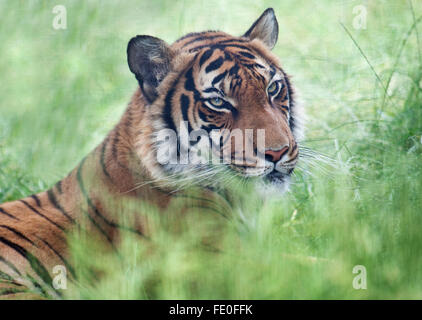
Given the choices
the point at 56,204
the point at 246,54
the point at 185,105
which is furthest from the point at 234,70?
the point at 56,204

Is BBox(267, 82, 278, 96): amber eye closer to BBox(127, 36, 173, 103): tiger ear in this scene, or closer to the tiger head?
the tiger head

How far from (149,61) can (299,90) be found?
0.90 meters

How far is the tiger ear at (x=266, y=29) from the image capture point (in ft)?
10.7

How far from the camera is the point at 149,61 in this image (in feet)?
9.90

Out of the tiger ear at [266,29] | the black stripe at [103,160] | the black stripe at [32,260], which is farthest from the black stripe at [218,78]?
the black stripe at [32,260]

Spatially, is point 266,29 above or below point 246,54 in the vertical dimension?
above

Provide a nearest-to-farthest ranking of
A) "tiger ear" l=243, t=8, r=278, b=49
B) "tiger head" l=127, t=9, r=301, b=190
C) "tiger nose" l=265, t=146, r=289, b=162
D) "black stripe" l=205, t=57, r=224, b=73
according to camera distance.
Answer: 1. "tiger nose" l=265, t=146, r=289, b=162
2. "tiger head" l=127, t=9, r=301, b=190
3. "black stripe" l=205, t=57, r=224, b=73
4. "tiger ear" l=243, t=8, r=278, b=49

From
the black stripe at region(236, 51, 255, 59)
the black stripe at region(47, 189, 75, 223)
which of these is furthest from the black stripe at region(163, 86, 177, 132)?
the black stripe at region(47, 189, 75, 223)

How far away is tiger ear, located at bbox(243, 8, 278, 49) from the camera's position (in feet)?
10.7

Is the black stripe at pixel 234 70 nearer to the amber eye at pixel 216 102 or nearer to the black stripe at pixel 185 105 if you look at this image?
the amber eye at pixel 216 102

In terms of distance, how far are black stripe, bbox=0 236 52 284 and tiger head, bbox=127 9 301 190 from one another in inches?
28.9

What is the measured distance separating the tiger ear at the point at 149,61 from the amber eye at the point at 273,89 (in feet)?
1.78

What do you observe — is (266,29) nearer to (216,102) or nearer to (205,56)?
(205,56)

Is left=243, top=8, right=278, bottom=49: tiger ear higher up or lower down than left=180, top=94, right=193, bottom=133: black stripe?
higher up
